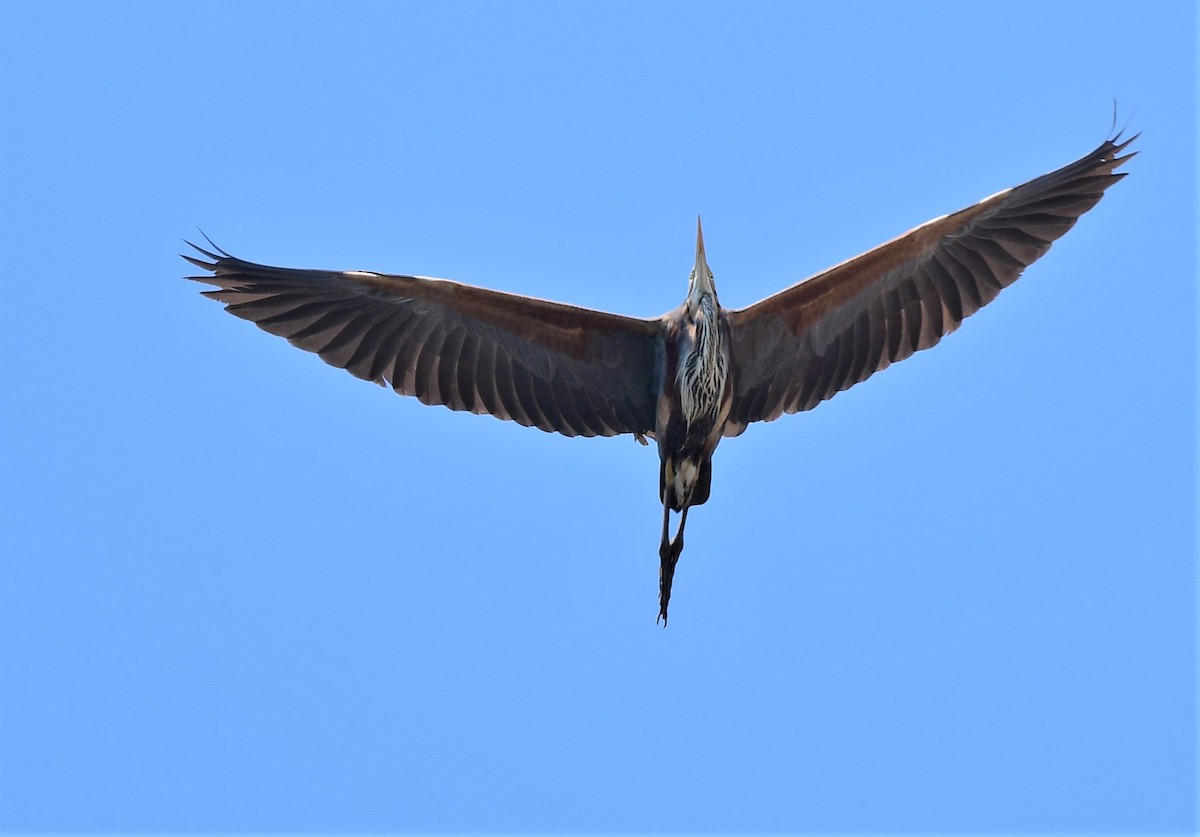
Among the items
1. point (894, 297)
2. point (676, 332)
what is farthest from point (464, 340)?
point (894, 297)

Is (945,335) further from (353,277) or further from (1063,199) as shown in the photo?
(353,277)

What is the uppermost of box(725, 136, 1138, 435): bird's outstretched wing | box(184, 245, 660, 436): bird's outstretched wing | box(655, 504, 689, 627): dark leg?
box(725, 136, 1138, 435): bird's outstretched wing

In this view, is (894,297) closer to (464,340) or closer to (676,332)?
(676,332)

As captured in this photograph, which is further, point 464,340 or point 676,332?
point 464,340

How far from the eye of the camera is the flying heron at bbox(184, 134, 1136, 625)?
15.6m

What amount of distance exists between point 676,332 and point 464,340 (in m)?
1.60

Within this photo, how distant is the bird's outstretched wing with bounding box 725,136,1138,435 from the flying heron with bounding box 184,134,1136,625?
0.04ft

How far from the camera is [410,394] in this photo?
52.2 ft

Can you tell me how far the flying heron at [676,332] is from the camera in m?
15.6

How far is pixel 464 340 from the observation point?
52.2ft

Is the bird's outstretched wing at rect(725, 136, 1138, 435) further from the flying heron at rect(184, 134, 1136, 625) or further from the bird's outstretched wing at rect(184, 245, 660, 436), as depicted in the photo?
the bird's outstretched wing at rect(184, 245, 660, 436)

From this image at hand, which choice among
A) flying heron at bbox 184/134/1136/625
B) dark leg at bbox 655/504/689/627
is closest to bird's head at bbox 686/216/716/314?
flying heron at bbox 184/134/1136/625

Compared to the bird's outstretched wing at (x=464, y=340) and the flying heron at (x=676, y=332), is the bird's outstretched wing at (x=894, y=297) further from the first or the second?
the bird's outstretched wing at (x=464, y=340)

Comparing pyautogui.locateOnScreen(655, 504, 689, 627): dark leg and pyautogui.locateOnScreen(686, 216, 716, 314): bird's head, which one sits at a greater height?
pyautogui.locateOnScreen(686, 216, 716, 314): bird's head
